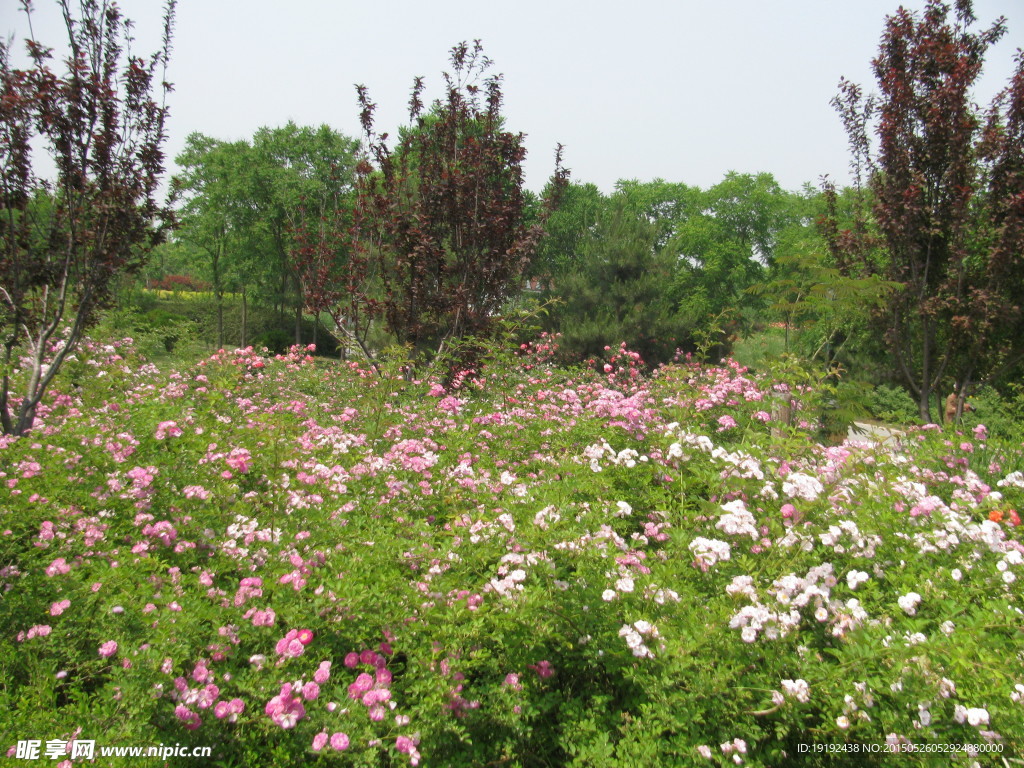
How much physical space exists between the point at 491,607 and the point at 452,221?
5.89 metres

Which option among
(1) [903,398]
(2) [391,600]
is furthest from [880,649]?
(1) [903,398]

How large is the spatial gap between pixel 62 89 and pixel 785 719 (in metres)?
5.61

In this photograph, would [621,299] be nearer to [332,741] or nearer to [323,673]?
[323,673]

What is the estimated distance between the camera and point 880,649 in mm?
1954

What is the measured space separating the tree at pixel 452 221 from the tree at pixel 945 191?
4694mm

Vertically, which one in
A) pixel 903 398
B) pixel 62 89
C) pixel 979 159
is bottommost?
pixel 903 398

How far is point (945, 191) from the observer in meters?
7.50

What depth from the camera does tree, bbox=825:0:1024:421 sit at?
7.10 meters

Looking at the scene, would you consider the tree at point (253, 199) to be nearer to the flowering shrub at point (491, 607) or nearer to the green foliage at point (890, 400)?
the green foliage at point (890, 400)

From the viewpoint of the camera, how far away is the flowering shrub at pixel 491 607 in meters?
1.82

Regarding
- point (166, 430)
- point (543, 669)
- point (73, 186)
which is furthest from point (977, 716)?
point (73, 186)

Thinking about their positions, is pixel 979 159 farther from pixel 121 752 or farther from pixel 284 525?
pixel 121 752

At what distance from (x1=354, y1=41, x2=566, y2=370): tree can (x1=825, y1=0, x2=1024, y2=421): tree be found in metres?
4.69

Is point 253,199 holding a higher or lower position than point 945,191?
higher
